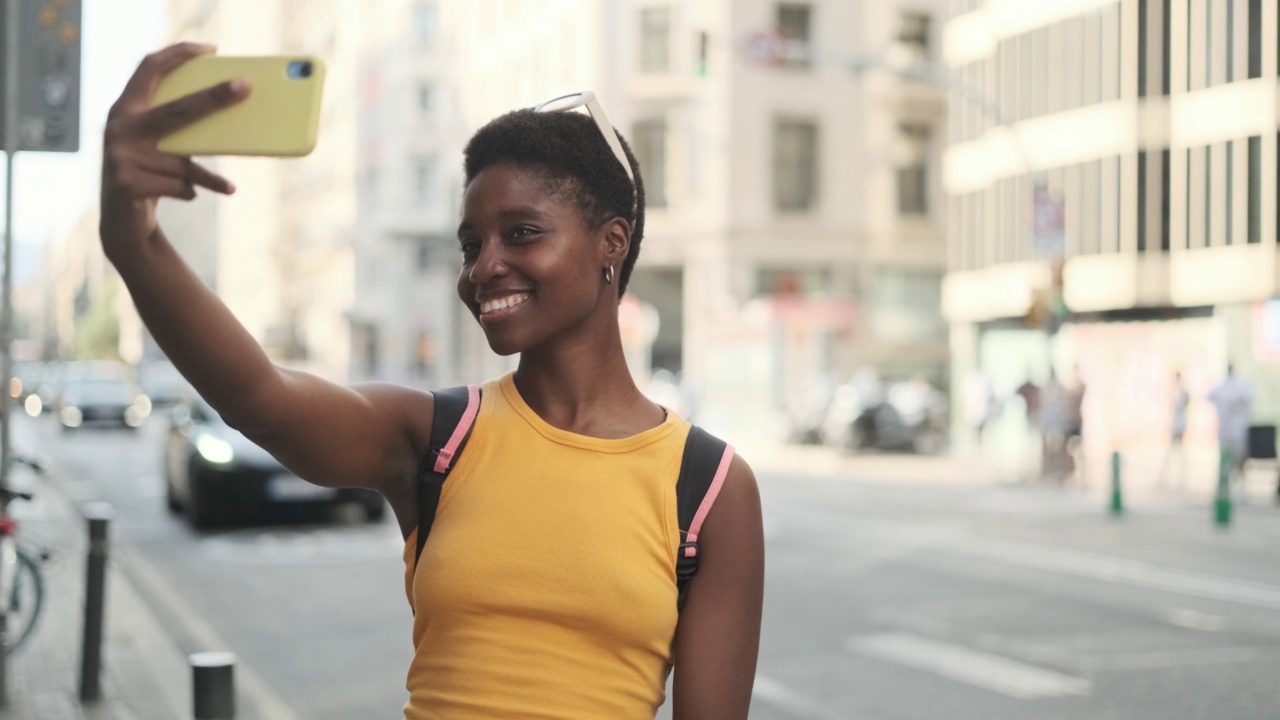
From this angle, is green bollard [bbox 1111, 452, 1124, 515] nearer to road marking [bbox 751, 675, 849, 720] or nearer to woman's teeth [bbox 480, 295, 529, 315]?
road marking [bbox 751, 675, 849, 720]

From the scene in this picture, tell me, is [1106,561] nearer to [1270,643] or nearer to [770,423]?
[1270,643]

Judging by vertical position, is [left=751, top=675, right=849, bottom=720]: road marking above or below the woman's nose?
below

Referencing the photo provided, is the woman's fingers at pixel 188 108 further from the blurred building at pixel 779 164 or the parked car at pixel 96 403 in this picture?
the blurred building at pixel 779 164

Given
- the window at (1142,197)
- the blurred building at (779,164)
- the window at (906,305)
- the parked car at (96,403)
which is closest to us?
the window at (1142,197)

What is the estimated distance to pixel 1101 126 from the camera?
33562 millimetres

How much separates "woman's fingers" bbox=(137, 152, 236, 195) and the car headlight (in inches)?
558

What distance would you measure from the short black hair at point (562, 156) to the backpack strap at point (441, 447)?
30 cm

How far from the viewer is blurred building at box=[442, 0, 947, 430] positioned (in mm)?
48281

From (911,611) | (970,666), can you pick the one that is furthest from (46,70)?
(911,611)

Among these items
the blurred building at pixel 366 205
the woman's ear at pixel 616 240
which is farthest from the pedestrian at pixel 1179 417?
the blurred building at pixel 366 205

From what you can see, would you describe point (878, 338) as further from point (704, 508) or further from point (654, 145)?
point (704, 508)

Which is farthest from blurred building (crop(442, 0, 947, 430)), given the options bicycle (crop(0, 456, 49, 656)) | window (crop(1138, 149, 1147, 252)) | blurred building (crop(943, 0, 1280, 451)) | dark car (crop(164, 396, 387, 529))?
bicycle (crop(0, 456, 49, 656))

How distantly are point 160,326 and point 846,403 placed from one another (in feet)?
104

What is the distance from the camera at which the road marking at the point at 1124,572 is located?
11.9m
